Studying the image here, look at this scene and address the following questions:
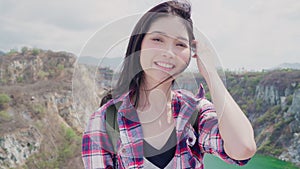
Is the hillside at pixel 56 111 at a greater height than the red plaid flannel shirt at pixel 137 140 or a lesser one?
lesser

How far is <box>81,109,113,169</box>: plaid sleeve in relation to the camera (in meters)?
0.39

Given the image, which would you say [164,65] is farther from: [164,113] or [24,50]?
[24,50]

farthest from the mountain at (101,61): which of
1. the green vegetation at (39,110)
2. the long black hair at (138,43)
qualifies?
the green vegetation at (39,110)

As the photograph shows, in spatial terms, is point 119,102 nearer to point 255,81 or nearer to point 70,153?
point 70,153

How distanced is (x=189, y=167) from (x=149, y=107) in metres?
0.08

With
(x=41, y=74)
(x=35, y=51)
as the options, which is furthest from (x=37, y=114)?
(x=35, y=51)

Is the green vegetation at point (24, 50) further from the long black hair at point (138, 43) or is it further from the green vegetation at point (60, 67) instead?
the long black hair at point (138, 43)

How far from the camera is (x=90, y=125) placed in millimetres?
394

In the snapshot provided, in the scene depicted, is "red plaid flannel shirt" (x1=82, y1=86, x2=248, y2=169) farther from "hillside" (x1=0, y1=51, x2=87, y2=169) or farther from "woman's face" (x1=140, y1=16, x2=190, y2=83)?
"hillside" (x1=0, y1=51, x2=87, y2=169)

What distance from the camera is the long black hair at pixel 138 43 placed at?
0.38 m

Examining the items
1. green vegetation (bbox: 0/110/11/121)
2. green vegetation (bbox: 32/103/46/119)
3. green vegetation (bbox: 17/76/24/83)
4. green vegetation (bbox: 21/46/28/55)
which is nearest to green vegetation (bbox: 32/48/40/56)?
green vegetation (bbox: 21/46/28/55)

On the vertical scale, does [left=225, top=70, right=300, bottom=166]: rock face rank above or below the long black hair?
below

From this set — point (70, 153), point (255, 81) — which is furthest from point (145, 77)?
point (255, 81)

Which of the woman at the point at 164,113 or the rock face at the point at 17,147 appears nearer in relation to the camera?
the woman at the point at 164,113
